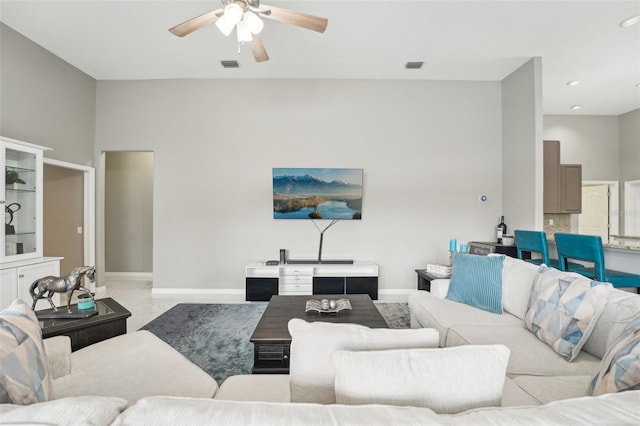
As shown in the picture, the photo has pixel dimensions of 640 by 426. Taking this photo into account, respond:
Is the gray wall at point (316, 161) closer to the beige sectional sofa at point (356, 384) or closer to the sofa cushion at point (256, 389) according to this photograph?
the beige sectional sofa at point (356, 384)

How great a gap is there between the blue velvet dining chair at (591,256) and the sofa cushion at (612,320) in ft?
3.79

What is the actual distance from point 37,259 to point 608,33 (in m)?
6.86

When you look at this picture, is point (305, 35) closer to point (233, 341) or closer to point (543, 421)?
point (233, 341)

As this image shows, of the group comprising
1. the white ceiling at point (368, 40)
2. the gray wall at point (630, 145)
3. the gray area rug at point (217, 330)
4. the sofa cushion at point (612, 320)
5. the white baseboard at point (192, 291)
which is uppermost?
the white ceiling at point (368, 40)

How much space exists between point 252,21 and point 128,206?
517 centimetres

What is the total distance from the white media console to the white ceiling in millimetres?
2852

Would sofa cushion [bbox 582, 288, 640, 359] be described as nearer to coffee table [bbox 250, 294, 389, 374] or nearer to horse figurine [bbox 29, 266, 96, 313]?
coffee table [bbox 250, 294, 389, 374]

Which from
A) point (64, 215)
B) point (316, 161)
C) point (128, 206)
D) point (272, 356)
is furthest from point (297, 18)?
point (128, 206)

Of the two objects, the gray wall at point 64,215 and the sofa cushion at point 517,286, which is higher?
the gray wall at point 64,215

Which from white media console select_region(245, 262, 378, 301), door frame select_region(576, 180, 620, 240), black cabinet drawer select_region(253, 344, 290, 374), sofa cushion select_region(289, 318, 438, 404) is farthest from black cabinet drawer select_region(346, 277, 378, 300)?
door frame select_region(576, 180, 620, 240)

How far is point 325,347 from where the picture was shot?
925 mm

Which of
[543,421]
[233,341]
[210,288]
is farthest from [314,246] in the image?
[543,421]

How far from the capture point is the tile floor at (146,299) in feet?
11.9

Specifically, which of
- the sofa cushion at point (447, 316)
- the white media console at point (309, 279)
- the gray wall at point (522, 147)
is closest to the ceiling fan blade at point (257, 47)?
the white media console at point (309, 279)
